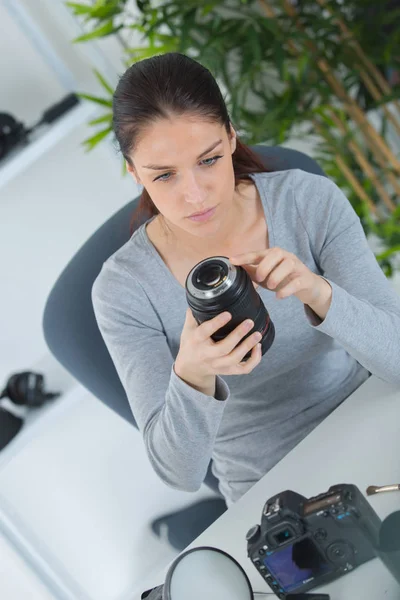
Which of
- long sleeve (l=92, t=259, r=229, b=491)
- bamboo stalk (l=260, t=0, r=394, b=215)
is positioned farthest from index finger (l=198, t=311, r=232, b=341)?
bamboo stalk (l=260, t=0, r=394, b=215)

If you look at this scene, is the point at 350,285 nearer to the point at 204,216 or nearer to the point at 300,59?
the point at 204,216

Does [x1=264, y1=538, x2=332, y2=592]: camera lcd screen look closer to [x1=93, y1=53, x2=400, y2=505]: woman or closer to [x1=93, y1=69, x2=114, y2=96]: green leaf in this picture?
[x1=93, y1=53, x2=400, y2=505]: woman

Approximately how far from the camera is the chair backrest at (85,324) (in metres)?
1.22

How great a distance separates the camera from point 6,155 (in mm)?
1901

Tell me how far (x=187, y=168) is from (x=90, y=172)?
53.3 inches

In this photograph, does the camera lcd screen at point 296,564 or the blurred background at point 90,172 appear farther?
the blurred background at point 90,172

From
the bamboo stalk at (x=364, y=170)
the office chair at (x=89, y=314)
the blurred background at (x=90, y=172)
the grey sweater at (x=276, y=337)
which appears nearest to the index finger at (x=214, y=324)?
the grey sweater at (x=276, y=337)

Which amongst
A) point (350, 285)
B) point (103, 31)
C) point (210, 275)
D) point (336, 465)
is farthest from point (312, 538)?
point (103, 31)

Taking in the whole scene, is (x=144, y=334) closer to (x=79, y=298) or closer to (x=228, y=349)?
(x=79, y=298)

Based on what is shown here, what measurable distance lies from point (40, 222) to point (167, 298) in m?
1.10

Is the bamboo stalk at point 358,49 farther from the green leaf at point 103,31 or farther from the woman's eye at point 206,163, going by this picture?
the woman's eye at point 206,163

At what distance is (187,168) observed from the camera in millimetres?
965

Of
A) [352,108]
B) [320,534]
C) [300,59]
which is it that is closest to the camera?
[320,534]

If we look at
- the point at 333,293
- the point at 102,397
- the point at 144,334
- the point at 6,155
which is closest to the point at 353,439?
the point at 333,293
